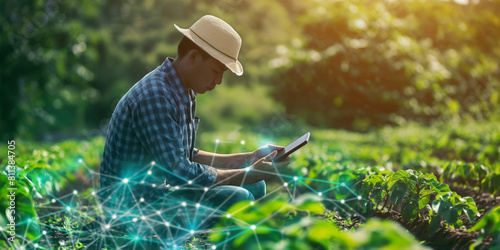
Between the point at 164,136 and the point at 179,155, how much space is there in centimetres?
14

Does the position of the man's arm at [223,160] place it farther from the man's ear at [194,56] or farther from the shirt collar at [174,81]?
the man's ear at [194,56]

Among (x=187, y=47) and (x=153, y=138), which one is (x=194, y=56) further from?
(x=153, y=138)

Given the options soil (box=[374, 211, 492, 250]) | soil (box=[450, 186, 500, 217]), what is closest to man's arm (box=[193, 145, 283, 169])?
soil (box=[374, 211, 492, 250])

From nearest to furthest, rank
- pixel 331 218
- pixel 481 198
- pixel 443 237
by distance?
pixel 443 237 < pixel 331 218 < pixel 481 198

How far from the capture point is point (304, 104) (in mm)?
17266

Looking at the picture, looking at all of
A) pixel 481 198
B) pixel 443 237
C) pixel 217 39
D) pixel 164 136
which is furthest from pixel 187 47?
pixel 481 198

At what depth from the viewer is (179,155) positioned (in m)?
3.01

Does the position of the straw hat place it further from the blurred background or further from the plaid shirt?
the blurred background

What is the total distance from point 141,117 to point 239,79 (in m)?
23.7

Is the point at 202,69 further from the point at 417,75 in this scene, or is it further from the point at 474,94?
the point at 474,94

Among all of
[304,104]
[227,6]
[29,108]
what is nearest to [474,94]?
[304,104]

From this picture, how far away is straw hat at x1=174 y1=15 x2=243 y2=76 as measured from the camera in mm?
3125

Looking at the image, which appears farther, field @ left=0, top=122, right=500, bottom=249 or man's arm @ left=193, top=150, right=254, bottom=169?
man's arm @ left=193, top=150, right=254, bottom=169

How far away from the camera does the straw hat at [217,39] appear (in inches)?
123
